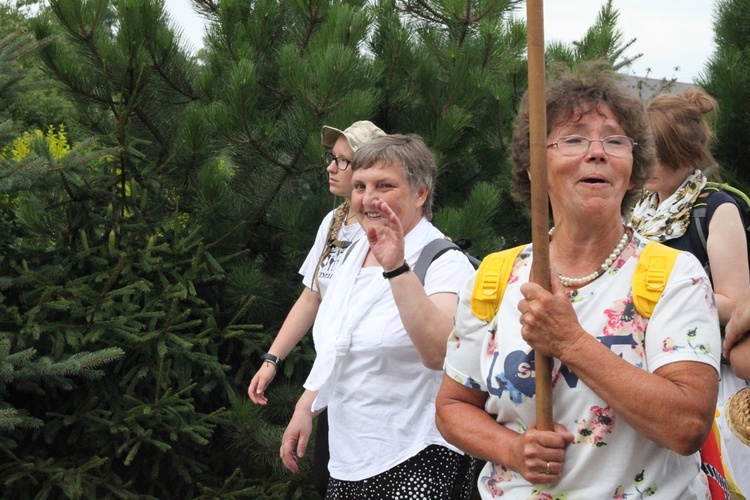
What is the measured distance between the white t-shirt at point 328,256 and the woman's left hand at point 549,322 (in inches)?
67.6

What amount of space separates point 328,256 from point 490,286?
5.27 ft

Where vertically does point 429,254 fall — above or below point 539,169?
below

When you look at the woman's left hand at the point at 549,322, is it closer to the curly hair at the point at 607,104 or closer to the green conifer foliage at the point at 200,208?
the curly hair at the point at 607,104

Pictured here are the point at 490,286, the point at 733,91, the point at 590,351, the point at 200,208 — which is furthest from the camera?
the point at 733,91

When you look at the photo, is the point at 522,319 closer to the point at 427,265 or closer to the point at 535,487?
the point at 535,487

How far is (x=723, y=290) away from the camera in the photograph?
300 cm

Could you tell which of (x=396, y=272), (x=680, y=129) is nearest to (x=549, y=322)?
(x=396, y=272)

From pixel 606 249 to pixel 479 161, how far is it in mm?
3494

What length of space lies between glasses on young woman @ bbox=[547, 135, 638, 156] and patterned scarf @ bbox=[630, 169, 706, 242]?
1.03m

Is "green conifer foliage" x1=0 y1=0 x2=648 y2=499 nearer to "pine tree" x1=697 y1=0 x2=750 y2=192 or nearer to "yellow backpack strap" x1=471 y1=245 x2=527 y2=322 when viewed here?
"pine tree" x1=697 y1=0 x2=750 y2=192

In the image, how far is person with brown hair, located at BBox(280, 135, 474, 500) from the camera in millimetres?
3039

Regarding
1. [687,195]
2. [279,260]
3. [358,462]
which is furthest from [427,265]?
[279,260]

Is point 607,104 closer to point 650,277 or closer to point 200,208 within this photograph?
point 650,277

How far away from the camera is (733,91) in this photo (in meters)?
5.94
